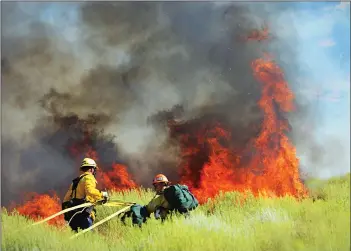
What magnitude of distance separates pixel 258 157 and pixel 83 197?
181 cm

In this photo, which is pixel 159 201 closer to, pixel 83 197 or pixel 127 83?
pixel 83 197

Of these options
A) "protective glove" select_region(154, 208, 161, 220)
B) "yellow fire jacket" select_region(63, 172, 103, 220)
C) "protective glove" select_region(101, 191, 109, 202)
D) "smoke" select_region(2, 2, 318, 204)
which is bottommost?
"protective glove" select_region(154, 208, 161, 220)

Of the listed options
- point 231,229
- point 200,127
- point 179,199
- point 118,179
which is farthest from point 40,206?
point 231,229

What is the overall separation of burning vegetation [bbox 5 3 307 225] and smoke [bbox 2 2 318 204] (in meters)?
0.01

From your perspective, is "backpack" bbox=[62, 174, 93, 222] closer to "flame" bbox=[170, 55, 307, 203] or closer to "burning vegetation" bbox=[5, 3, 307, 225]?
"burning vegetation" bbox=[5, 3, 307, 225]

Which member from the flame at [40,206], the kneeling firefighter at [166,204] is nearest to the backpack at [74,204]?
the flame at [40,206]

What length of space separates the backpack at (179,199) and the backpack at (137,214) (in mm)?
280

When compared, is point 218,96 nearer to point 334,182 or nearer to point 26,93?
point 334,182

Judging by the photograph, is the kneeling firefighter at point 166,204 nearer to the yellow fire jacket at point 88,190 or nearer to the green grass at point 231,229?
the green grass at point 231,229

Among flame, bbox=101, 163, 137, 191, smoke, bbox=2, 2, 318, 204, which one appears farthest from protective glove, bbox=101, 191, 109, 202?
smoke, bbox=2, 2, 318, 204

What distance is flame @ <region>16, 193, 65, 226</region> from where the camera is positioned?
5152 mm

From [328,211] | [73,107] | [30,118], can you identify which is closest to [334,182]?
[328,211]

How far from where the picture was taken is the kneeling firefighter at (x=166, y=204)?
4.95m

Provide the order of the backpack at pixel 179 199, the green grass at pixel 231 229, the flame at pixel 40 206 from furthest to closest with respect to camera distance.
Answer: the flame at pixel 40 206 < the backpack at pixel 179 199 < the green grass at pixel 231 229
